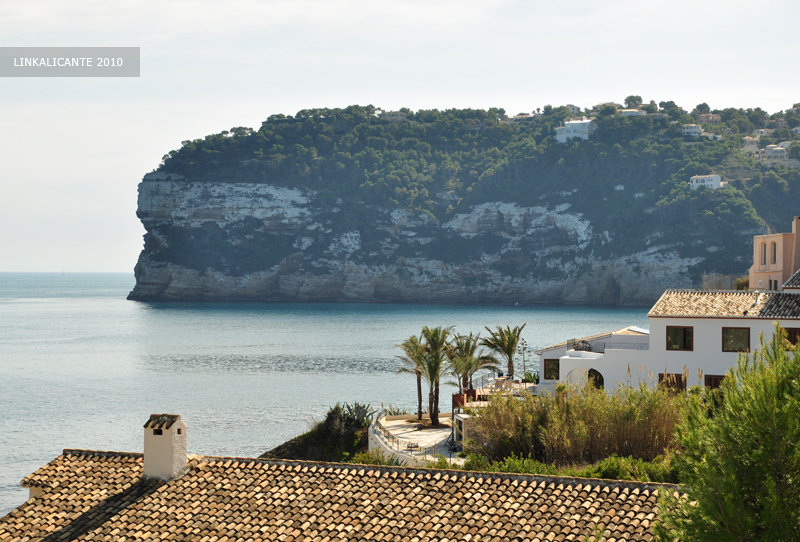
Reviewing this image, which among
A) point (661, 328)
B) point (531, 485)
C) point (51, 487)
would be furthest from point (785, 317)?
point (51, 487)

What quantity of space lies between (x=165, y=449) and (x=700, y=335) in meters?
24.2

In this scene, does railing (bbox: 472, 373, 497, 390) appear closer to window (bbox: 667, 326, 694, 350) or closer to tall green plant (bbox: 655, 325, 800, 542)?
window (bbox: 667, 326, 694, 350)

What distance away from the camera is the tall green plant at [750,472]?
10336 millimetres

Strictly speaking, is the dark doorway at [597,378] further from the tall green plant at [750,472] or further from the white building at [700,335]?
the tall green plant at [750,472]

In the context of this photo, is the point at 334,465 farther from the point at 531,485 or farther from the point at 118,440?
the point at 118,440

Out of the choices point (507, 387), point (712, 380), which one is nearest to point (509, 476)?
point (712, 380)

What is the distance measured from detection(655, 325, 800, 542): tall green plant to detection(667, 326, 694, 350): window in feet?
80.3

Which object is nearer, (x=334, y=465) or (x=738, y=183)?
(x=334, y=465)

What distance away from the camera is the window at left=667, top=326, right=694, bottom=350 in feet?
114

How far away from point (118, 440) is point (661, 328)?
1245 inches

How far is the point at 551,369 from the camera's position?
40.2m

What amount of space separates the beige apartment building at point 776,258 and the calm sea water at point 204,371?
2636cm

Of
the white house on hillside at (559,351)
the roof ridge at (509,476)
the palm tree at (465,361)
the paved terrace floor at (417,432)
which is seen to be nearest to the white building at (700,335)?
the white house on hillside at (559,351)

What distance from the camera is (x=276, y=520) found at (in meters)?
15.2
